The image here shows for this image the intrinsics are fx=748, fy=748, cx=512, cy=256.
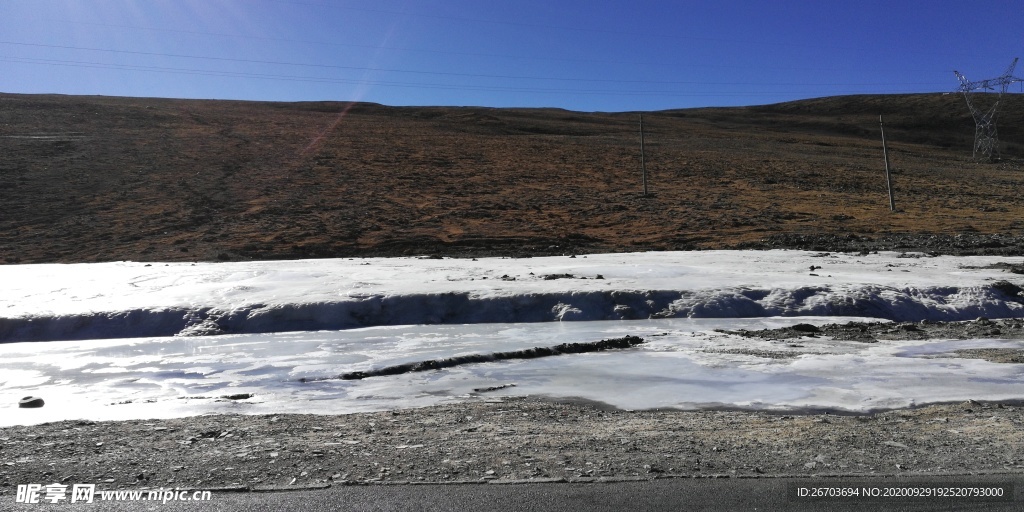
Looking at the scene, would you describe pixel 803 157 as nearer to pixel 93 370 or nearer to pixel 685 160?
pixel 685 160

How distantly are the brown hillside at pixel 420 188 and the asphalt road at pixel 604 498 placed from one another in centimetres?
1608

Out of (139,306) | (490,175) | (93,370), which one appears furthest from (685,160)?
(93,370)

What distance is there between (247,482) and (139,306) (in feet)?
29.6

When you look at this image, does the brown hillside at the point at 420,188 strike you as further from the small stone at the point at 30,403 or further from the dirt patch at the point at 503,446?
the dirt patch at the point at 503,446

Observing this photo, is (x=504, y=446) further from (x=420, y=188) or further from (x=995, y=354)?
A: (x=420, y=188)

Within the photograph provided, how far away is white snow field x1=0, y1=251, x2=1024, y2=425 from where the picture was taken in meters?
7.05

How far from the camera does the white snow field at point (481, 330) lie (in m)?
7.05

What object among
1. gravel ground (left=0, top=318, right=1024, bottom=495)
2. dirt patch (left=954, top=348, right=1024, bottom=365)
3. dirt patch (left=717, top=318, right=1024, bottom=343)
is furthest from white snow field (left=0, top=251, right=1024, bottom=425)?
gravel ground (left=0, top=318, right=1024, bottom=495)

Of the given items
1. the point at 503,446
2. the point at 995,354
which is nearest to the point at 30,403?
the point at 503,446

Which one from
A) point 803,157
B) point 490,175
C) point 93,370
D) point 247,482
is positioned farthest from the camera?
point 803,157

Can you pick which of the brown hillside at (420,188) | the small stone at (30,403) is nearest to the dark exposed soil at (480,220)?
the brown hillside at (420,188)

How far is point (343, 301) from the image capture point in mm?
12523

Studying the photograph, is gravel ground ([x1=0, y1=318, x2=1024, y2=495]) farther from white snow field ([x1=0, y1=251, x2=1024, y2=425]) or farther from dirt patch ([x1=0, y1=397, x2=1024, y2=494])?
white snow field ([x1=0, y1=251, x2=1024, y2=425])

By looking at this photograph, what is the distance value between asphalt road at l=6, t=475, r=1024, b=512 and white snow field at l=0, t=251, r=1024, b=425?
84.2 inches
